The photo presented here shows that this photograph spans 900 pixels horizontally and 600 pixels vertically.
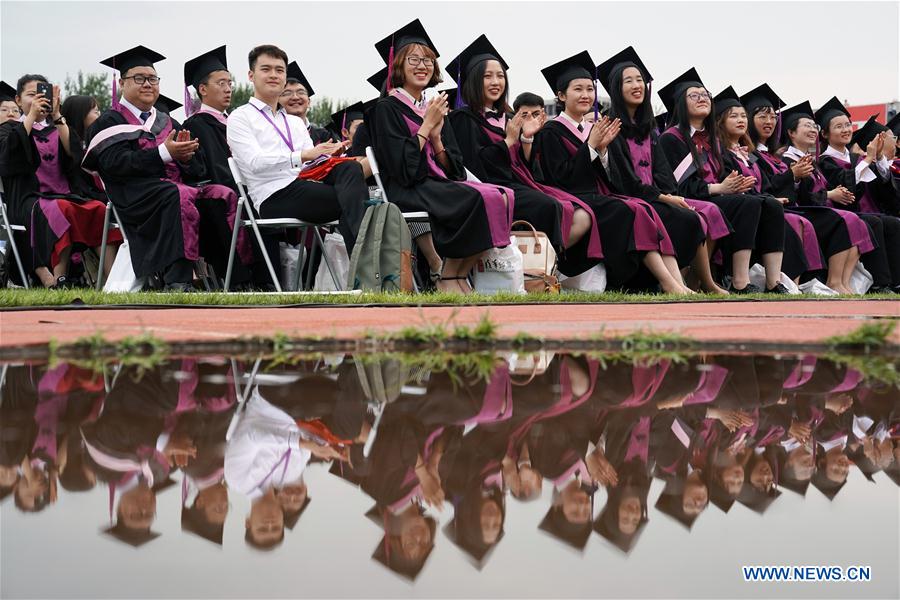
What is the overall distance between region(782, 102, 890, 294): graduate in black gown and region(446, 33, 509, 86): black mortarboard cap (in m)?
3.45

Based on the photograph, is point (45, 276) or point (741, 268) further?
point (741, 268)

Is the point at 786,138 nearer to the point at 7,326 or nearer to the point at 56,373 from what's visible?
the point at 7,326

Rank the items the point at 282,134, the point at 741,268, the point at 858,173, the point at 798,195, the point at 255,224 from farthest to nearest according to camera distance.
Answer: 1. the point at 858,173
2. the point at 798,195
3. the point at 741,268
4. the point at 282,134
5. the point at 255,224

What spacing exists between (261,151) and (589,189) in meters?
2.69

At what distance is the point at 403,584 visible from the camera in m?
1.24

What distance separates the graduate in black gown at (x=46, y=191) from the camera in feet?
29.7

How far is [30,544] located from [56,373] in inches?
60.1

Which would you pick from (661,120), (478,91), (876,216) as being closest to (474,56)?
(478,91)

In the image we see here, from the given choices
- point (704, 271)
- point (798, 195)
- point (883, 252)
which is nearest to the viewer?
point (704, 271)

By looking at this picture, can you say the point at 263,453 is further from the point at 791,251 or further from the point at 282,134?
the point at 791,251

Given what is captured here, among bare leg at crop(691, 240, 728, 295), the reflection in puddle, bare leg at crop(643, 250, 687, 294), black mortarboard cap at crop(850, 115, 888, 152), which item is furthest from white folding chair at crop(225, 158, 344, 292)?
black mortarboard cap at crop(850, 115, 888, 152)

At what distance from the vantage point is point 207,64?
8648 millimetres

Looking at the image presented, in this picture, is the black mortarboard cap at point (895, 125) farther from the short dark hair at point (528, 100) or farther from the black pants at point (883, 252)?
the short dark hair at point (528, 100)

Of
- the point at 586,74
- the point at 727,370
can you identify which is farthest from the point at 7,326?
the point at 586,74
